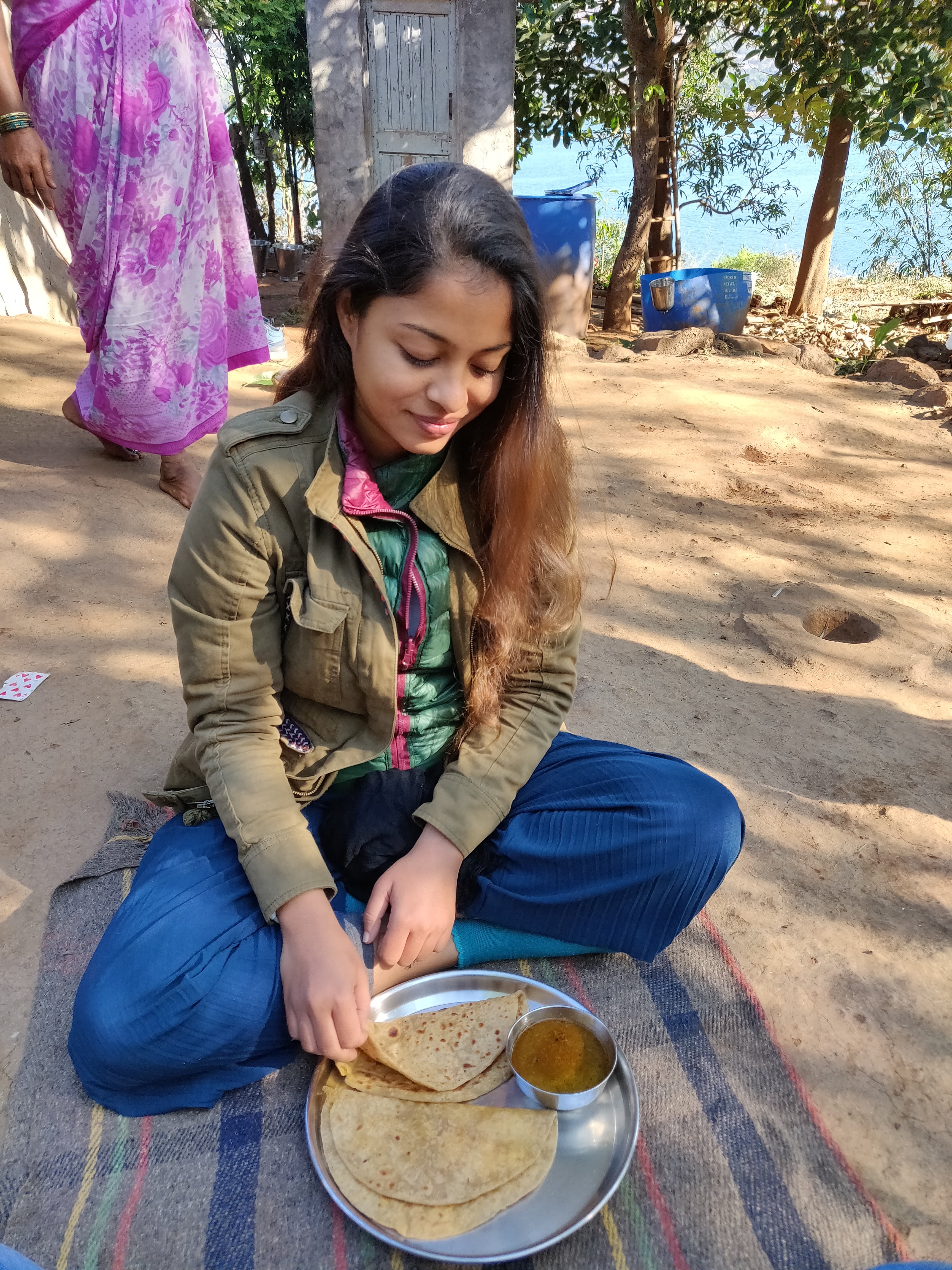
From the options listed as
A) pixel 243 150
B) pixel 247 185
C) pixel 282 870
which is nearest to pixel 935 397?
pixel 282 870

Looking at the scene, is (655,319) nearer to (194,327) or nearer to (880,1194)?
(194,327)

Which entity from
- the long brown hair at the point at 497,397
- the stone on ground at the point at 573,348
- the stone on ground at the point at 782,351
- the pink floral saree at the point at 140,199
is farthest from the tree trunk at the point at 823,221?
the long brown hair at the point at 497,397

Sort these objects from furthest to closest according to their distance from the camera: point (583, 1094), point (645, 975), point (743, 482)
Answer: point (743, 482) → point (645, 975) → point (583, 1094)

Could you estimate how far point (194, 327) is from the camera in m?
3.10

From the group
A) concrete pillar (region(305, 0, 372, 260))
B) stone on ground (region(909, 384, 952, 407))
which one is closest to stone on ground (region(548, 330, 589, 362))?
concrete pillar (region(305, 0, 372, 260))

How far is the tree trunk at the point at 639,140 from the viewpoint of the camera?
23.6ft

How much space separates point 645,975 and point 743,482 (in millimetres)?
3005

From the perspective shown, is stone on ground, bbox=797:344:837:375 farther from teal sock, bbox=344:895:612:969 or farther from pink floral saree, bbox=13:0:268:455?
teal sock, bbox=344:895:612:969

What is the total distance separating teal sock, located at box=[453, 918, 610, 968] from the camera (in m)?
1.64

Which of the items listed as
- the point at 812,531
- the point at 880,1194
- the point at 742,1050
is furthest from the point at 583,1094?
the point at 812,531

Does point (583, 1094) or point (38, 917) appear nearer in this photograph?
point (583, 1094)

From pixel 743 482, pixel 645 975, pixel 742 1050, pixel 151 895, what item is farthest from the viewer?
pixel 743 482

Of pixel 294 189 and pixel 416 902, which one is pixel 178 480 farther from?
pixel 294 189

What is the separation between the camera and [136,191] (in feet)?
9.36
